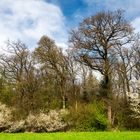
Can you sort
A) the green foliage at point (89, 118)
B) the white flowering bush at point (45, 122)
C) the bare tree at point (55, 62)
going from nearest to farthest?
the green foliage at point (89, 118) → the white flowering bush at point (45, 122) → the bare tree at point (55, 62)

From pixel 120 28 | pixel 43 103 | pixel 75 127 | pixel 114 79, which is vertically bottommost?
pixel 75 127

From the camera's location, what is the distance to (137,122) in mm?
49625

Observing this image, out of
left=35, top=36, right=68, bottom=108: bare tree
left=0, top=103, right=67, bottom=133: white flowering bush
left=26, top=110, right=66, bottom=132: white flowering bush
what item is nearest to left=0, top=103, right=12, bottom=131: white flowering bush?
left=0, top=103, right=67, bottom=133: white flowering bush

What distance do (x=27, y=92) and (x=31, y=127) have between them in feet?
21.0

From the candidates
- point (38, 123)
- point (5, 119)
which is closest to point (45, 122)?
point (38, 123)

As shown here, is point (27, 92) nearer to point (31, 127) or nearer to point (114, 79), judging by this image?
point (31, 127)

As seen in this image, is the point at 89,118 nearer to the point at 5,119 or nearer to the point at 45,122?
the point at 45,122

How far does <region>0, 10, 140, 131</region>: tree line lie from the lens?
51.2 metres

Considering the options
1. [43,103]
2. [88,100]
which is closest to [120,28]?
[88,100]

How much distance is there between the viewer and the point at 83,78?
213 feet

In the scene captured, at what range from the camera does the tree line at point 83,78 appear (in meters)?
51.2

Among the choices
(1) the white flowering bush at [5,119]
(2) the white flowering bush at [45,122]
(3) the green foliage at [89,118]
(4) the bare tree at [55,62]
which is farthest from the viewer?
(4) the bare tree at [55,62]

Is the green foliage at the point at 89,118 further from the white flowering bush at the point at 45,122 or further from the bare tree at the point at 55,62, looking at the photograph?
the bare tree at the point at 55,62

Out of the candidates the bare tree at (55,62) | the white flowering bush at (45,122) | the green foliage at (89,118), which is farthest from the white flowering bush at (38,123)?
the bare tree at (55,62)
